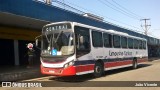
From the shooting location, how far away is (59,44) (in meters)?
13.7

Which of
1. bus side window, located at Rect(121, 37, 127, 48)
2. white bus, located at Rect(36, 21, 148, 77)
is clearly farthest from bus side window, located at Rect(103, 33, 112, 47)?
bus side window, located at Rect(121, 37, 127, 48)

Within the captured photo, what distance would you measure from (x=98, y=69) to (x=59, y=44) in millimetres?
3446

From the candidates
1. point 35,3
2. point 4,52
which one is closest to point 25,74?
point 35,3

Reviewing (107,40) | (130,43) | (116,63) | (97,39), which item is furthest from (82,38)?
(130,43)

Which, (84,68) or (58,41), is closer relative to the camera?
(58,41)

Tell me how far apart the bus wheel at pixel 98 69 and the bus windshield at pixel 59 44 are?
2909mm

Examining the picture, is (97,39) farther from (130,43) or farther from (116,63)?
(130,43)

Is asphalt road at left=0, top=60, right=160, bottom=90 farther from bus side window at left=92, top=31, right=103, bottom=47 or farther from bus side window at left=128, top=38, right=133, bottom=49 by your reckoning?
bus side window at left=128, top=38, right=133, bottom=49

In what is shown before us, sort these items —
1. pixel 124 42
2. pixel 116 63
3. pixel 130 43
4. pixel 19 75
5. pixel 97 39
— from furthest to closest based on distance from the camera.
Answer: pixel 130 43 < pixel 124 42 < pixel 116 63 < pixel 97 39 < pixel 19 75

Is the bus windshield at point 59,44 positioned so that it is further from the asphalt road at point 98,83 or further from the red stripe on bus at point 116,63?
the red stripe on bus at point 116,63

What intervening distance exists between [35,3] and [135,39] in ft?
33.3

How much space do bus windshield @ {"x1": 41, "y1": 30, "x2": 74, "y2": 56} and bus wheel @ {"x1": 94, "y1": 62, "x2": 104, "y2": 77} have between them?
2.91m

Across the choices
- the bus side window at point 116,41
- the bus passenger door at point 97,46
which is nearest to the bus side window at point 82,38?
the bus passenger door at point 97,46

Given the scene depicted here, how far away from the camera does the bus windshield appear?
13547mm
